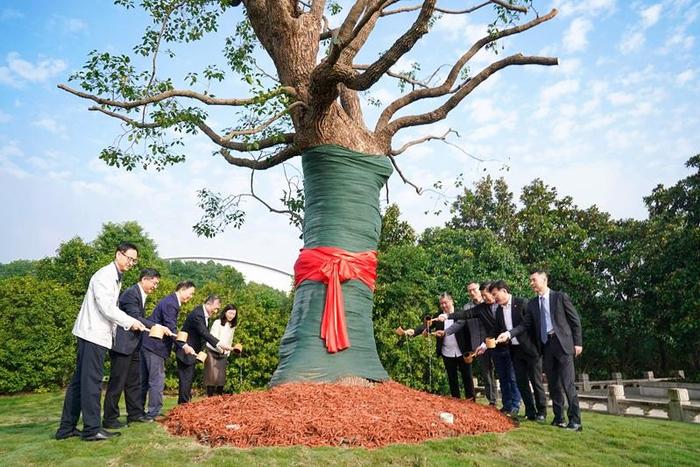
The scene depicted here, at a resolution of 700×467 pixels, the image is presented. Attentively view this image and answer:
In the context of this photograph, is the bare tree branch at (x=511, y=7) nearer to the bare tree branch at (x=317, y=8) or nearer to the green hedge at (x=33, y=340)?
the bare tree branch at (x=317, y=8)

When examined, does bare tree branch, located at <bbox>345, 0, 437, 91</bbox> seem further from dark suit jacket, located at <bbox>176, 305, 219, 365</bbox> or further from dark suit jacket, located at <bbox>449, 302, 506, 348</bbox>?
dark suit jacket, located at <bbox>176, 305, 219, 365</bbox>

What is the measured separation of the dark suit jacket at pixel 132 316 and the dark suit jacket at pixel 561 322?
15.1ft

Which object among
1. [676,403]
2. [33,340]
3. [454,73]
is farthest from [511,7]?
[33,340]

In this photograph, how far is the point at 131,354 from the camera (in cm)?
596

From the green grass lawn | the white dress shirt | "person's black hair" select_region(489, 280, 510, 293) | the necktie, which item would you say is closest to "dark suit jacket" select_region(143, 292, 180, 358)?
the green grass lawn

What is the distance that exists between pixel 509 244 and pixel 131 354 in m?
25.2

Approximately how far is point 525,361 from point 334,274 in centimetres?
280

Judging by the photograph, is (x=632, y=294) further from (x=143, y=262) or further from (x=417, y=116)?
(x=143, y=262)

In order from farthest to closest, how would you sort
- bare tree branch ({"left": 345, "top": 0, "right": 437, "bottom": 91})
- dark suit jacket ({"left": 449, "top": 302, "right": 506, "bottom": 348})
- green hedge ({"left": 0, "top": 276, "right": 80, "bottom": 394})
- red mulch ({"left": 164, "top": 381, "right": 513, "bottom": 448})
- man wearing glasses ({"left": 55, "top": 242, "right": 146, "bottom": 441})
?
green hedge ({"left": 0, "top": 276, "right": 80, "bottom": 394})
dark suit jacket ({"left": 449, "top": 302, "right": 506, "bottom": 348})
bare tree branch ({"left": 345, "top": 0, "right": 437, "bottom": 91})
man wearing glasses ({"left": 55, "top": 242, "right": 146, "bottom": 441})
red mulch ({"left": 164, "top": 381, "right": 513, "bottom": 448})

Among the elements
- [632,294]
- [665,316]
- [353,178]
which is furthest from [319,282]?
[632,294]

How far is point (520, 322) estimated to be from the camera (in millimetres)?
7000

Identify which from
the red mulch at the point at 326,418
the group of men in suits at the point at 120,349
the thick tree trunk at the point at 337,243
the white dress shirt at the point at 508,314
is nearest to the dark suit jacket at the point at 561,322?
the white dress shirt at the point at 508,314

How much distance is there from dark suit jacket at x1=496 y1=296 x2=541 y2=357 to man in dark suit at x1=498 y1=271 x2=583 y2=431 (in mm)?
76

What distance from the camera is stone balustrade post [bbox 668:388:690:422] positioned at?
8266mm
